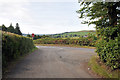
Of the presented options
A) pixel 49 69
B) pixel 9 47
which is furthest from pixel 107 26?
pixel 9 47

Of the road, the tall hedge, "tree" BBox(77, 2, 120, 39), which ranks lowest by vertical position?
the road

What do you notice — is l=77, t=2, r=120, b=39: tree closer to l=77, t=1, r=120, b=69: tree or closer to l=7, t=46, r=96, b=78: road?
l=77, t=1, r=120, b=69: tree

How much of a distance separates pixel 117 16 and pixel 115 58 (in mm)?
2965

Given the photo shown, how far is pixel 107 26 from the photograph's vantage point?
648 cm

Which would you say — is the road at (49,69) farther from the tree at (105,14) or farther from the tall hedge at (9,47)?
the tree at (105,14)

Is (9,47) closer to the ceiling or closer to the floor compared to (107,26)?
closer to the floor

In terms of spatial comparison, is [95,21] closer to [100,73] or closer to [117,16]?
[117,16]

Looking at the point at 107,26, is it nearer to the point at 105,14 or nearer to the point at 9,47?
the point at 105,14

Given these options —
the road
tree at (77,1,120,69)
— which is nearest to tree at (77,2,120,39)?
tree at (77,1,120,69)

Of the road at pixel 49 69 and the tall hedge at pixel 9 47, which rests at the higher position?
the tall hedge at pixel 9 47

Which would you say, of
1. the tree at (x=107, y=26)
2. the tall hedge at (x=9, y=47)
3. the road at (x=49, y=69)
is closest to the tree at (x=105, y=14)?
the tree at (x=107, y=26)

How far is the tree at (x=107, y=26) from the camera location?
5.00 m

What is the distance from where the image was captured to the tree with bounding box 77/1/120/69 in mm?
5003

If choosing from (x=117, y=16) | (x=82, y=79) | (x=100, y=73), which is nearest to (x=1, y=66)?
(x=82, y=79)
